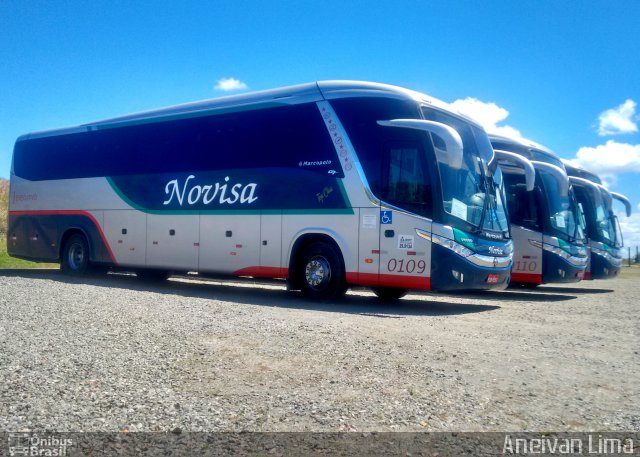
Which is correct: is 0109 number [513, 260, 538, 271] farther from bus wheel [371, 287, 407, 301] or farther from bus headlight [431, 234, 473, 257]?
bus headlight [431, 234, 473, 257]

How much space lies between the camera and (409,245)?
426 inches

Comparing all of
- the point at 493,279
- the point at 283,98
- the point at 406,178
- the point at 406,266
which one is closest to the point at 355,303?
the point at 406,266

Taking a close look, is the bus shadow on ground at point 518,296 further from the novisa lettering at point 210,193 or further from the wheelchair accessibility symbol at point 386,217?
the novisa lettering at point 210,193

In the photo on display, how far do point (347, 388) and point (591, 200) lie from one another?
1602 cm

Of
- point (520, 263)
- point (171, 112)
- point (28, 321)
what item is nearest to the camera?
point (28, 321)

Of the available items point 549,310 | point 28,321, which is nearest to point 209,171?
point 28,321

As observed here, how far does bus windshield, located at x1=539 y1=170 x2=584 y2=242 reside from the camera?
53.5ft

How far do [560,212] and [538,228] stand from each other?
89 centimetres

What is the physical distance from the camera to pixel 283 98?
41.6ft

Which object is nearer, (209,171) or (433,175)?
(433,175)

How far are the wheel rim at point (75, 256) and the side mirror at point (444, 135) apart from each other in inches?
398

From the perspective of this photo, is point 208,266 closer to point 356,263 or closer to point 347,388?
point 356,263

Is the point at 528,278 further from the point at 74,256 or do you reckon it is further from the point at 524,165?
the point at 74,256

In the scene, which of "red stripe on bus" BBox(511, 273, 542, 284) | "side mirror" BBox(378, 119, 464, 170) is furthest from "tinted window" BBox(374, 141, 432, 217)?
"red stripe on bus" BBox(511, 273, 542, 284)
